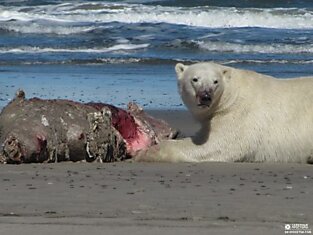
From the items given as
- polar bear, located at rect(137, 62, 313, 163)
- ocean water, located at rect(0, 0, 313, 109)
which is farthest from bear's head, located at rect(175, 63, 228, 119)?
ocean water, located at rect(0, 0, 313, 109)

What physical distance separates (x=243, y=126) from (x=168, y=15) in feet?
67.3

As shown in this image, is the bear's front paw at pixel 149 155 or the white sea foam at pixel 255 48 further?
the white sea foam at pixel 255 48

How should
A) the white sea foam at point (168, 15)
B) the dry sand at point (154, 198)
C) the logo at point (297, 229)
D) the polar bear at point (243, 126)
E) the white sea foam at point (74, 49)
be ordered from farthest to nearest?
the white sea foam at point (168, 15)
the white sea foam at point (74, 49)
the polar bear at point (243, 126)
the dry sand at point (154, 198)
the logo at point (297, 229)

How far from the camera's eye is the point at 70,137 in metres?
7.55

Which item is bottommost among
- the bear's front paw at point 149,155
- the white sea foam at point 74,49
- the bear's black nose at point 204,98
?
the white sea foam at point 74,49

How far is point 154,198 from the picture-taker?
18.5ft

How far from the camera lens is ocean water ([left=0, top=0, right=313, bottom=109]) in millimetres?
12891

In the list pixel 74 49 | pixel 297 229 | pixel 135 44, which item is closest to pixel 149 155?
pixel 297 229

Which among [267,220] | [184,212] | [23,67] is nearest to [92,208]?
[184,212]

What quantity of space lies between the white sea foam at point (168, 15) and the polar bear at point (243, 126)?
18.0 metres

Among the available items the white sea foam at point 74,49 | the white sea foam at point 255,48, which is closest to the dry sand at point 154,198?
the white sea foam at point 74,49

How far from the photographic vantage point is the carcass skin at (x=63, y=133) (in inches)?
288

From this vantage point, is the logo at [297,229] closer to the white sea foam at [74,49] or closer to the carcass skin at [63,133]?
the carcass skin at [63,133]

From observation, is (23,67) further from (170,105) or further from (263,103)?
(263,103)
